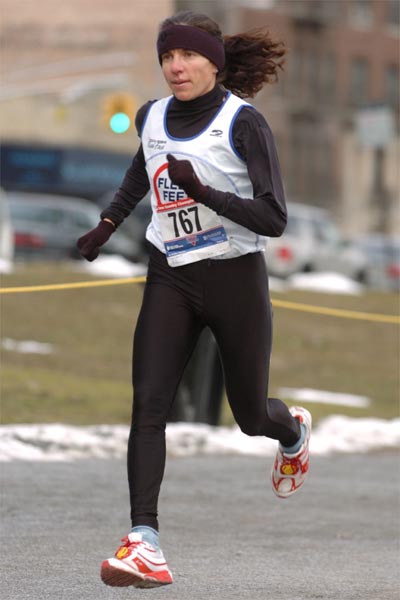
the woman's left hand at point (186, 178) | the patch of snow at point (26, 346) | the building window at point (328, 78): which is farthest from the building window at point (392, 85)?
the woman's left hand at point (186, 178)

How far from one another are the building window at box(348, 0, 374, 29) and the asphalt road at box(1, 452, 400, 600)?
197 ft

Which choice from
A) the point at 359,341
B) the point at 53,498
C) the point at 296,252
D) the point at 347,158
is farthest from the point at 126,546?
the point at 347,158

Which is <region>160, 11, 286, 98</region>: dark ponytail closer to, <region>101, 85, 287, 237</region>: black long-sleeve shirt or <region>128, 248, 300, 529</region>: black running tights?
<region>101, 85, 287, 237</region>: black long-sleeve shirt

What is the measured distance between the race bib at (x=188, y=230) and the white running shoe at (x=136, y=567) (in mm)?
963

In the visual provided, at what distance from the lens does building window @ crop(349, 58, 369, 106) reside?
2753 inches

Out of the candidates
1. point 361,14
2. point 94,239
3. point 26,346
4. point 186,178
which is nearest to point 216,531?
point 94,239

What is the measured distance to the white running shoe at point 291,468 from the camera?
653cm

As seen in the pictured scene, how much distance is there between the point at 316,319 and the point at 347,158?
Answer: 49.4m

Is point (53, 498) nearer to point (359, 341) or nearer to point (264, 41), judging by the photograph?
point (264, 41)

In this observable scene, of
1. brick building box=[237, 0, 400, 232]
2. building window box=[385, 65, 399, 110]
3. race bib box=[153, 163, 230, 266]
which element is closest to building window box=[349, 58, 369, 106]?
brick building box=[237, 0, 400, 232]

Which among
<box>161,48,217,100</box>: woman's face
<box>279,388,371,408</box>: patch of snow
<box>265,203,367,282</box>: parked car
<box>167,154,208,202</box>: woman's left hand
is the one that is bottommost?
<box>265,203,367,282</box>: parked car

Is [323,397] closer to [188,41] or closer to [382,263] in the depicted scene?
[188,41]

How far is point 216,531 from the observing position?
7.59m

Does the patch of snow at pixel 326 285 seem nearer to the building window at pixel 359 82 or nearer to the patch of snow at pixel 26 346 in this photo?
the patch of snow at pixel 26 346
